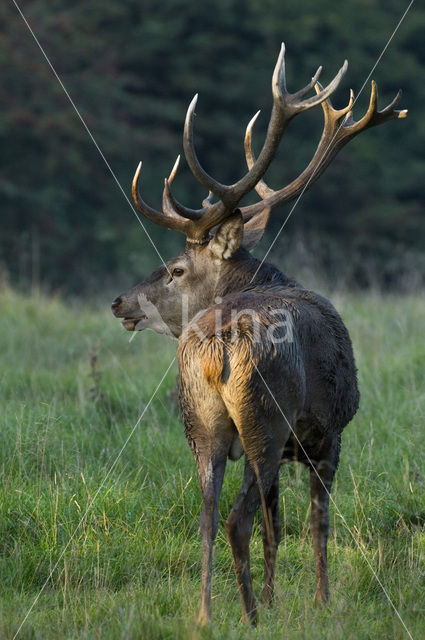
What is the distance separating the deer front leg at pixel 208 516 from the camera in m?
3.47

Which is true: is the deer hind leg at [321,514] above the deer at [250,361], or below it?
below

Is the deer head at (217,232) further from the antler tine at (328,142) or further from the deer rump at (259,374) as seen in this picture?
the deer rump at (259,374)

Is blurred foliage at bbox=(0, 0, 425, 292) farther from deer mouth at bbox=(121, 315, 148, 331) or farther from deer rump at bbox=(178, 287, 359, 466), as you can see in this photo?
deer rump at bbox=(178, 287, 359, 466)

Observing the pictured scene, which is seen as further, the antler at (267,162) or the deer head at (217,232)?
the deer head at (217,232)

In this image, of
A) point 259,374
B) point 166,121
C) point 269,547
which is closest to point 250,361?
point 259,374

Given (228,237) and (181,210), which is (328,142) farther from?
(181,210)

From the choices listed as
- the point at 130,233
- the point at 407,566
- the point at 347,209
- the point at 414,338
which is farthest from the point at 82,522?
the point at 347,209

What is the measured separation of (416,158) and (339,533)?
16.3 m

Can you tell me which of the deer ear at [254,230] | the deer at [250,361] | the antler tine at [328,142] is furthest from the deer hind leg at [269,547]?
the antler tine at [328,142]

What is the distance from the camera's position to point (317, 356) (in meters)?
3.97

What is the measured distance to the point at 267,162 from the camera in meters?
4.67

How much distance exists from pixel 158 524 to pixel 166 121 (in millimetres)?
15194

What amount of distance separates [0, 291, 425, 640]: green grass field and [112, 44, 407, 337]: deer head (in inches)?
31.6

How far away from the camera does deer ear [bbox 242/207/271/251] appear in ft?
16.3
